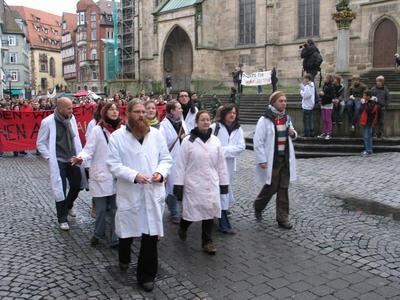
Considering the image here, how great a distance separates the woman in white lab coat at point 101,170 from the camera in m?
6.23

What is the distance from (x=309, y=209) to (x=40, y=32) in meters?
106

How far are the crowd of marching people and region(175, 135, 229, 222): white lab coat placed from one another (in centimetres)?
1

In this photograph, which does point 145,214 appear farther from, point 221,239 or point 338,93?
point 338,93

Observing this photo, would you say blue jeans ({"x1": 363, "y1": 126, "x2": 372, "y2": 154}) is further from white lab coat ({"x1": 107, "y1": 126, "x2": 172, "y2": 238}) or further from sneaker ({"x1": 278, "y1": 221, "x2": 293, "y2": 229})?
white lab coat ({"x1": 107, "y1": 126, "x2": 172, "y2": 238})

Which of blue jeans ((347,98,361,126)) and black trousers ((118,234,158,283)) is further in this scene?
blue jeans ((347,98,361,126))

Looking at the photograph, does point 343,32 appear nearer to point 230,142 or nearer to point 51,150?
point 230,142

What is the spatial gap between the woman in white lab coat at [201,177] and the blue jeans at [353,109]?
8776 mm

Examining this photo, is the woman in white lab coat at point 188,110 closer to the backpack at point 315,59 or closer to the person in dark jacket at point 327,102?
the person in dark jacket at point 327,102

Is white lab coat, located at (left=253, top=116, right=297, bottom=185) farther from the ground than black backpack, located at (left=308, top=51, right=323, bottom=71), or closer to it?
closer to it

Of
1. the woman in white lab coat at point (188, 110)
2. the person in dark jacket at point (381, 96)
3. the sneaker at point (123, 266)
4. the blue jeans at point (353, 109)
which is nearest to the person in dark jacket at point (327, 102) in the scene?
the blue jeans at point (353, 109)

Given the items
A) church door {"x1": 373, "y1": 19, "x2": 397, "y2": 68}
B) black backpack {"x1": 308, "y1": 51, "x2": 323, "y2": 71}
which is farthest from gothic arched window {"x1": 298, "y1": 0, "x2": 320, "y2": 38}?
black backpack {"x1": 308, "y1": 51, "x2": 323, "y2": 71}

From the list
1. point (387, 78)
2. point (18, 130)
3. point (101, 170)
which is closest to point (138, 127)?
point (101, 170)

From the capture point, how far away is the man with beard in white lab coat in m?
4.80

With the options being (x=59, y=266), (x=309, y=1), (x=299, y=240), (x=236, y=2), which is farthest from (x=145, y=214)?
(x=236, y=2)
